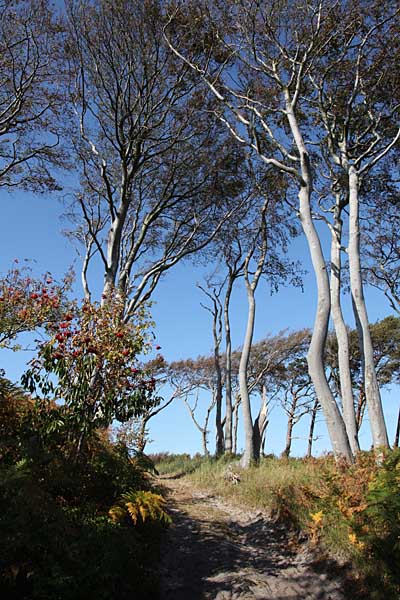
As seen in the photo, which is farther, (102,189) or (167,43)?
(102,189)

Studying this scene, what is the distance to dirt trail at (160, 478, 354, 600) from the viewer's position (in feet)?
14.0

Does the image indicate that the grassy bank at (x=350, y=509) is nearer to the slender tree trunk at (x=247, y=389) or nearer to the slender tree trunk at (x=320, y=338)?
the slender tree trunk at (x=320, y=338)

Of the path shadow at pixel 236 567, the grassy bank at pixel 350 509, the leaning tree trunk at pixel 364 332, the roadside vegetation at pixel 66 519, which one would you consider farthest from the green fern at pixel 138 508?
the leaning tree trunk at pixel 364 332

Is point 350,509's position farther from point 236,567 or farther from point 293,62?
point 293,62

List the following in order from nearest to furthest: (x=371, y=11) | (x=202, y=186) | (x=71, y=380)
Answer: (x=71, y=380)
(x=371, y=11)
(x=202, y=186)

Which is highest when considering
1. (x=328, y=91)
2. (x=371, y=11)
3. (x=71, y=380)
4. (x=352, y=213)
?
(x=371, y=11)

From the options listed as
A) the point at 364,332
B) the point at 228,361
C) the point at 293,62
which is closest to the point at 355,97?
the point at 293,62

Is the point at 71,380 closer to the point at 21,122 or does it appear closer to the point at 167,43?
the point at 21,122

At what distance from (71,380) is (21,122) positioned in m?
7.77

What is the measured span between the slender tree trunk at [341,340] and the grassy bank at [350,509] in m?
1.14

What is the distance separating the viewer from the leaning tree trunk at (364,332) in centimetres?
831

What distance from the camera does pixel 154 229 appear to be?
1436 cm

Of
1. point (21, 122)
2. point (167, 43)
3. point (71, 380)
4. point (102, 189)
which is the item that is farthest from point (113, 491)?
point (167, 43)

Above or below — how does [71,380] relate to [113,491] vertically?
above
